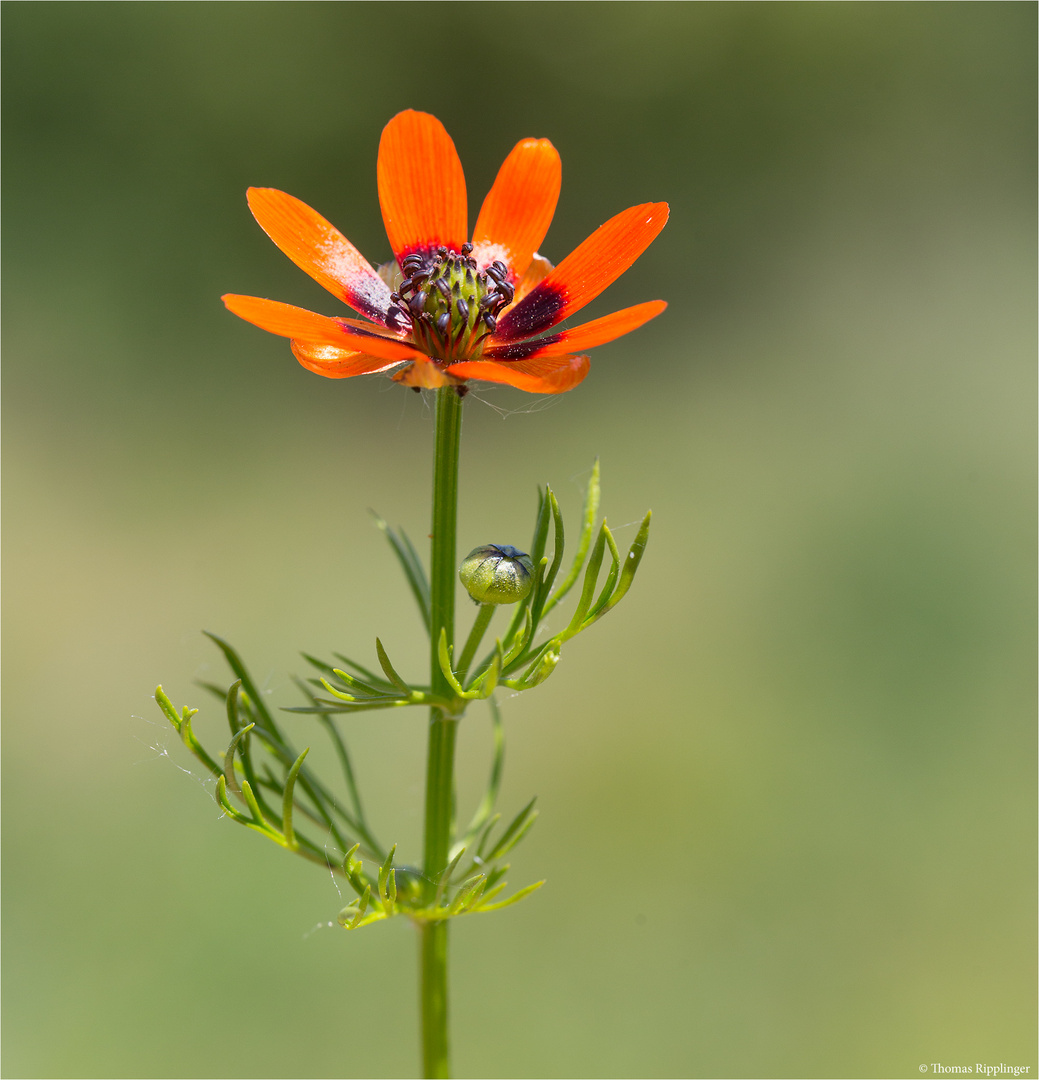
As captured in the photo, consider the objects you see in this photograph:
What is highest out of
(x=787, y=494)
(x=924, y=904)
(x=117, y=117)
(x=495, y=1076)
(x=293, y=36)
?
(x=293, y=36)

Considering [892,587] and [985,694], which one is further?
[892,587]

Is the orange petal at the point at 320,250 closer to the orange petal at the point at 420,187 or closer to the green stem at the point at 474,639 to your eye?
the orange petal at the point at 420,187

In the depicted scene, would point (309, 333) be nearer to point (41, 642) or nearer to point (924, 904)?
point (924, 904)

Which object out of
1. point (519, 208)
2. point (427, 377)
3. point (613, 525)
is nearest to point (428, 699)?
point (427, 377)

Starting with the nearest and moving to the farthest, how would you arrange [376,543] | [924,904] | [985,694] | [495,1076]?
[495,1076], [924,904], [985,694], [376,543]

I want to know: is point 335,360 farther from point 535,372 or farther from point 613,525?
point 613,525

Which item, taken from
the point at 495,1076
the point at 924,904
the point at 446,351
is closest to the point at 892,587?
the point at 924,904
